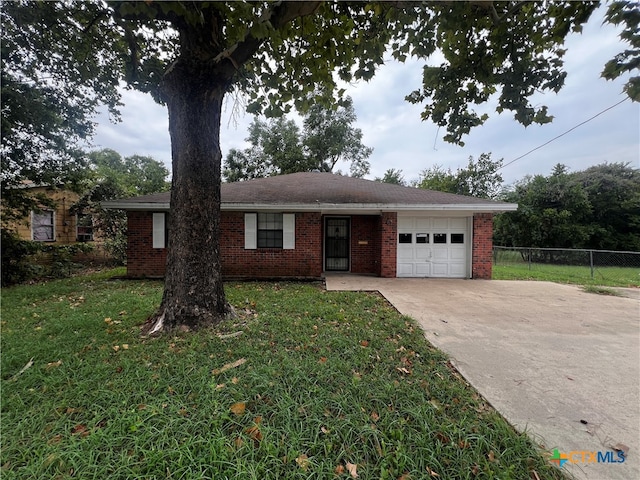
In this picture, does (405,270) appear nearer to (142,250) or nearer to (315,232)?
(315,232)

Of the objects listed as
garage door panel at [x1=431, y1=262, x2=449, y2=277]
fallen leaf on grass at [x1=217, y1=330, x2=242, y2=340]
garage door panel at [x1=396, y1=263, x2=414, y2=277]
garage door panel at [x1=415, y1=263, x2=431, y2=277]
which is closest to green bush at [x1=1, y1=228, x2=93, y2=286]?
fallen leaf on grass at [x1=217, y1=330, x2=242, y2=340]

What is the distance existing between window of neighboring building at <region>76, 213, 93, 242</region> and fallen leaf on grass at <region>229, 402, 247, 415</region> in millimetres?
15317

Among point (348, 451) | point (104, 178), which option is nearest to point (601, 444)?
point (348, 451)

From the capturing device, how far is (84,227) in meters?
13.1

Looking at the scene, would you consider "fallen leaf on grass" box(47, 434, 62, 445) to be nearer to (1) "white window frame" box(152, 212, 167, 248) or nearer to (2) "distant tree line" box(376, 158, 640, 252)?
(1) "white window frame" box(152, 212, 167, 248)

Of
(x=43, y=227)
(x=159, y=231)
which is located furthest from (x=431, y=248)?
(x=43, y=227)

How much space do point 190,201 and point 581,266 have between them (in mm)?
15405

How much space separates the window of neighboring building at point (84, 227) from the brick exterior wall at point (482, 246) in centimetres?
1737

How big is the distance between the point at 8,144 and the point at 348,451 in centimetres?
1215

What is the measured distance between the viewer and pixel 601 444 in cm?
191

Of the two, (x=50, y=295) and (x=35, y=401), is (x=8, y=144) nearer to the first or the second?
(x=50, y=295)

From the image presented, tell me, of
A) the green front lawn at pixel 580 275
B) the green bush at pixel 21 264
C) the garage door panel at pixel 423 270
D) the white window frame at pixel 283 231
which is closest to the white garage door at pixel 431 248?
the garage door panel at pixel 423 270

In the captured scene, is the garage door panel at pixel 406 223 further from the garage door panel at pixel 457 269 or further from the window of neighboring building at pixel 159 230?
the window of neighboring building at pixel 159 230

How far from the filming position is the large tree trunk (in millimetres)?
3799
